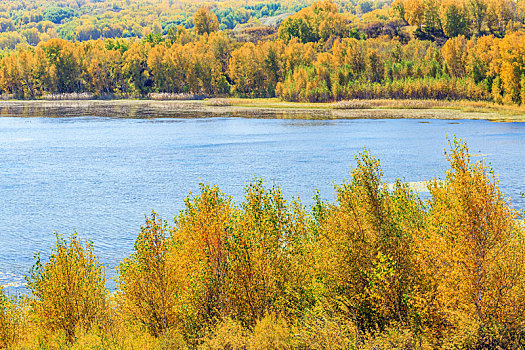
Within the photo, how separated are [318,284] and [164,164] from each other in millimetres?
53200

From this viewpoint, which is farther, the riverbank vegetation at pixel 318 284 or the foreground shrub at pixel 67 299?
the foreground shrub at pixel 67 299

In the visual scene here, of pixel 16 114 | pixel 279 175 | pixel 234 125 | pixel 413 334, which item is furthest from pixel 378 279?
pixel 16 114

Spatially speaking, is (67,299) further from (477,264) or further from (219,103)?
(219,103)

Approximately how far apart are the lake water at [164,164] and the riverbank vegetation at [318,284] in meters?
9.90

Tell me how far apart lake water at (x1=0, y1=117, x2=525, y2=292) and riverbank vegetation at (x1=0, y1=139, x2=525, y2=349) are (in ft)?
32.5

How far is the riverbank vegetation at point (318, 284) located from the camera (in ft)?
73.9

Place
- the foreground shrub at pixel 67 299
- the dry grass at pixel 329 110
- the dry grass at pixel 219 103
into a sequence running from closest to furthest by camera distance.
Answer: the foreground shrub at pixel 67 299, the dry grass at pixel 329 110, the dry grass at pixel 219 103

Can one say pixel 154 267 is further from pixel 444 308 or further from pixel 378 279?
pixel 444 308

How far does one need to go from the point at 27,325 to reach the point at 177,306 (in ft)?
24.6

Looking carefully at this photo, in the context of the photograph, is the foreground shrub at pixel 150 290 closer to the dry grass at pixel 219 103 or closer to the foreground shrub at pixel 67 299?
the foreground shrub at pixel 67 299

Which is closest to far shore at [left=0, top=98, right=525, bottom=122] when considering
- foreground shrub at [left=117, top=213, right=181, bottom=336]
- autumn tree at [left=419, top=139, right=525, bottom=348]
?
autumn tree at [left=419, top=139, right=525, bottom=348]

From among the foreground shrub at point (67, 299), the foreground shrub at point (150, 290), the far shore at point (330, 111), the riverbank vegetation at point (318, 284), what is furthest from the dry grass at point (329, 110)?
the foreground shrub at point (67, 299)

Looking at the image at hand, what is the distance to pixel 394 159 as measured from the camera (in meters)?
75.2

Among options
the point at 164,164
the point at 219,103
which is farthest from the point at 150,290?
the point at 219,103
